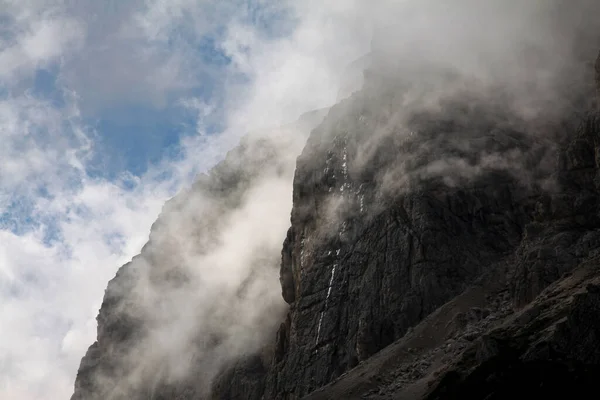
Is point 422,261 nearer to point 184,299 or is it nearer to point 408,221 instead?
point 408,221

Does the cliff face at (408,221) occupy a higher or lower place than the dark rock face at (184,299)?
lower

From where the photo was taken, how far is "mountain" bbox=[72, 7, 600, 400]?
45.5 m

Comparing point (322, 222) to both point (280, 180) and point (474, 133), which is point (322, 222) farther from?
point (280, 180)

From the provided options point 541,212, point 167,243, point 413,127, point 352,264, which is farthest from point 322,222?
point 167,243

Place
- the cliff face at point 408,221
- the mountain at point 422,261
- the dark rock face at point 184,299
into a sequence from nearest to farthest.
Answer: the mountain at point 422,261
the cliff face at point 408,221
the dark rock face at point 184,299

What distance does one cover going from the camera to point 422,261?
78.9 meters

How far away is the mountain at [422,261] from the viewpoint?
45531 mm

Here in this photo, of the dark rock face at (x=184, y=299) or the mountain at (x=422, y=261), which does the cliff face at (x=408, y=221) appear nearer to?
the mountain at (x=422, y=261)

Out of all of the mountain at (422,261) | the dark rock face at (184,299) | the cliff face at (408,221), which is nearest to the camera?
the mountain at (422,261)

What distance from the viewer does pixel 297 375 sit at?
275ft

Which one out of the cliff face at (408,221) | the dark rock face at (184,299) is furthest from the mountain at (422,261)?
the dark rock face at (184,299)

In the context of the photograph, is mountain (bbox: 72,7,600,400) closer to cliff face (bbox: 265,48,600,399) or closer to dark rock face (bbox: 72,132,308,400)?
cliff face (bbox: 265,48,600,399)

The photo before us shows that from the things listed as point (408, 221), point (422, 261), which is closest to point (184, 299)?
point (408, 221)

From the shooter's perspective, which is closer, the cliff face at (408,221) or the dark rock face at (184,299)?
the cliff face at (408,221)
